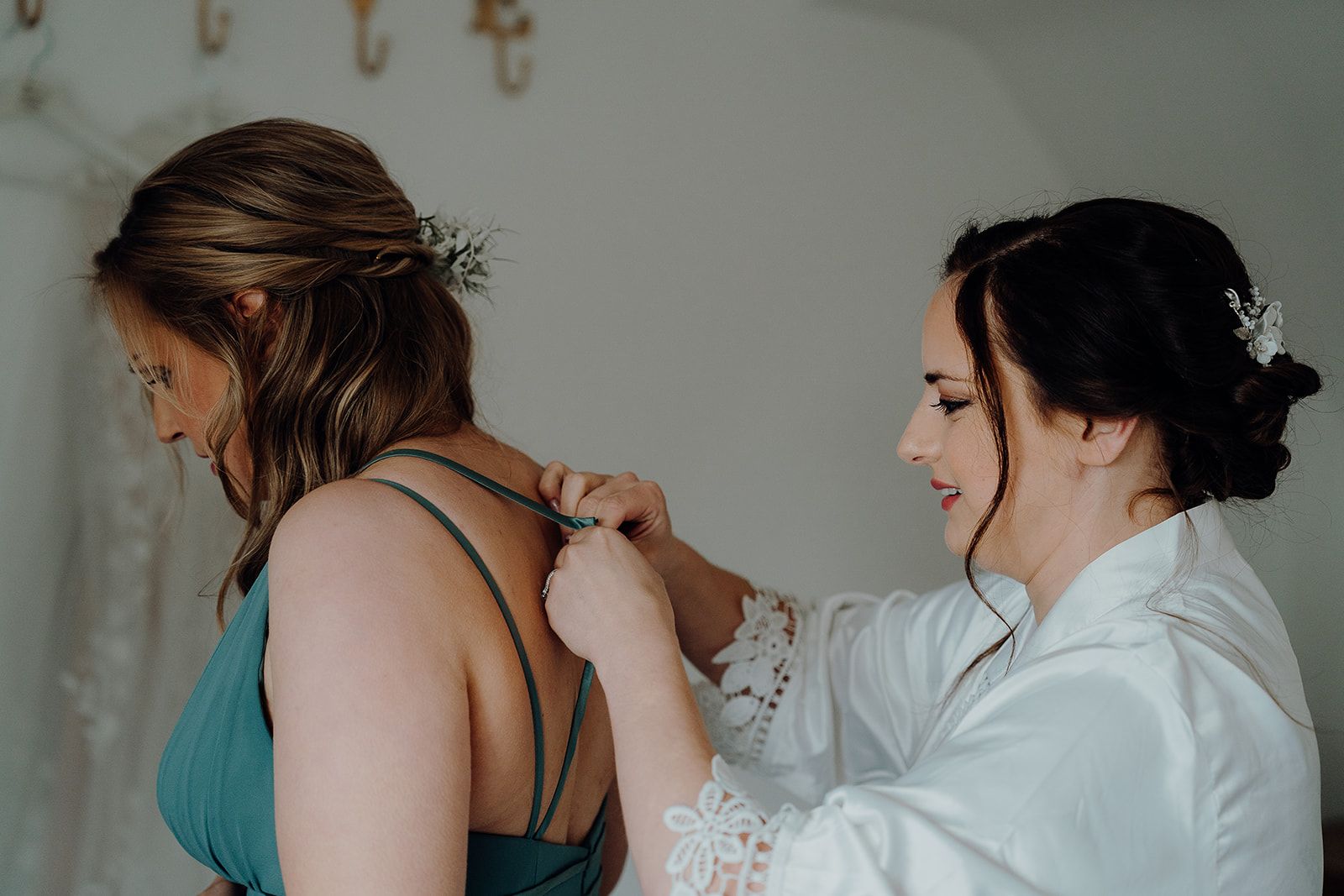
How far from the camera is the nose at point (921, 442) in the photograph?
4.06 feet

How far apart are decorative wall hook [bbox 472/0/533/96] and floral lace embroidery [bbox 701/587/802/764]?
115 cm

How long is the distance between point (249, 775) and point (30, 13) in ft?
4.72

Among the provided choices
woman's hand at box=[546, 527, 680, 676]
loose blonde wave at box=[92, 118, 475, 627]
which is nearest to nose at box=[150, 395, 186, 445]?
loose blonde wave at box=[92, 118, 475, 627]

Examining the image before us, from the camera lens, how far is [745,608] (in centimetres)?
167

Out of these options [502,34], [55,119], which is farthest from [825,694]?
[55,119]

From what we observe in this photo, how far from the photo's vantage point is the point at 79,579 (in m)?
1.80

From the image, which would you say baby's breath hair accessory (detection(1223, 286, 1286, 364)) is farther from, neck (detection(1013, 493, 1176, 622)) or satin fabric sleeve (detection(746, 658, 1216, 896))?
satin fabric sleeve (detection(746, 658, 1216, 896))

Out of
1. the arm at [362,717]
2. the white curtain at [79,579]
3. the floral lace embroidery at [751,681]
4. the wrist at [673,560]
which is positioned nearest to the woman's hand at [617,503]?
Answer: the wrist at [673,560]

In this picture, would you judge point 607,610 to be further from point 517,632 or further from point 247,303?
point 247,303

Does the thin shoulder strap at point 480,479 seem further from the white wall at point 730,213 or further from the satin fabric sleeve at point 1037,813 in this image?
the white wall at point 730,213

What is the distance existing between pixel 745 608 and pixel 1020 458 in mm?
600

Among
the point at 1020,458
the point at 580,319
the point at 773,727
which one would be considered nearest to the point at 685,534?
the point at 580,319

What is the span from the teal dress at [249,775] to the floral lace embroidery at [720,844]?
209 mm

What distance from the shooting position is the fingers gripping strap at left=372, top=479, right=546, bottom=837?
1.03 m
